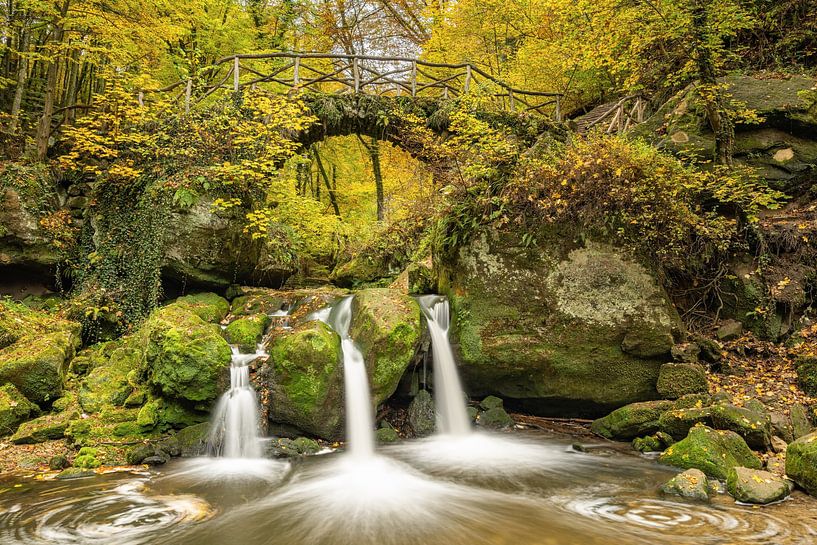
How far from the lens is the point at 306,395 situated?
256 inches

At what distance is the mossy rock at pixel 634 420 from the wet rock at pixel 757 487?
1.82 metres

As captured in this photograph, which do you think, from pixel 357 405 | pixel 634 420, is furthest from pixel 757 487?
pixel 357 405

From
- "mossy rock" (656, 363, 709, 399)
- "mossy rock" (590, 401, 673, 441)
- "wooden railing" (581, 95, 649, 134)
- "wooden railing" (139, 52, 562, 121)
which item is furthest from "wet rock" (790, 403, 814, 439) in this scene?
"wooden railing" (139, 52, 562, 121)

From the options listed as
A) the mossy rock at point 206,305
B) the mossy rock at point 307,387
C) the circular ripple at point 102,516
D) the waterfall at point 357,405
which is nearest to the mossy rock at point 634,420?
the waterfall at point 357,405

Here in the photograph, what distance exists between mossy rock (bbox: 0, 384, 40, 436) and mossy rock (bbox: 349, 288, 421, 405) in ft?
15.2

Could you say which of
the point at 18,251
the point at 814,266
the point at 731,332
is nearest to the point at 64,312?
the point at 18,251

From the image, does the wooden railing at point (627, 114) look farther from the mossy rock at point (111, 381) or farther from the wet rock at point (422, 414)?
the mossy rock at point (111, 381)

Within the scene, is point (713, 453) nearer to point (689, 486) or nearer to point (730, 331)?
point (689, 486)

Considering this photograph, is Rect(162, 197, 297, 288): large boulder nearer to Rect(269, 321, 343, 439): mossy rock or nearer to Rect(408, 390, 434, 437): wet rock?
Rect(269, 321, 343, 439): mossy rock

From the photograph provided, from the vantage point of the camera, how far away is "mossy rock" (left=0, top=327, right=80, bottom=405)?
254 inches

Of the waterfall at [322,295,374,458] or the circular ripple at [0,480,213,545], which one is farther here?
the waterfall at [322,295,374,458]

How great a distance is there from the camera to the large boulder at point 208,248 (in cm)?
888

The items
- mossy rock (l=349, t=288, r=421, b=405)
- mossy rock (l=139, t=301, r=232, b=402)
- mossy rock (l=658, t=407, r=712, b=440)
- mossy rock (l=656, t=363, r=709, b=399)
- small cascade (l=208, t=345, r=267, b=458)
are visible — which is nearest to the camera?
mossy rock (l=658, t=407, r=712, b=440)

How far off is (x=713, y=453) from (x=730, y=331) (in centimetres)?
345
